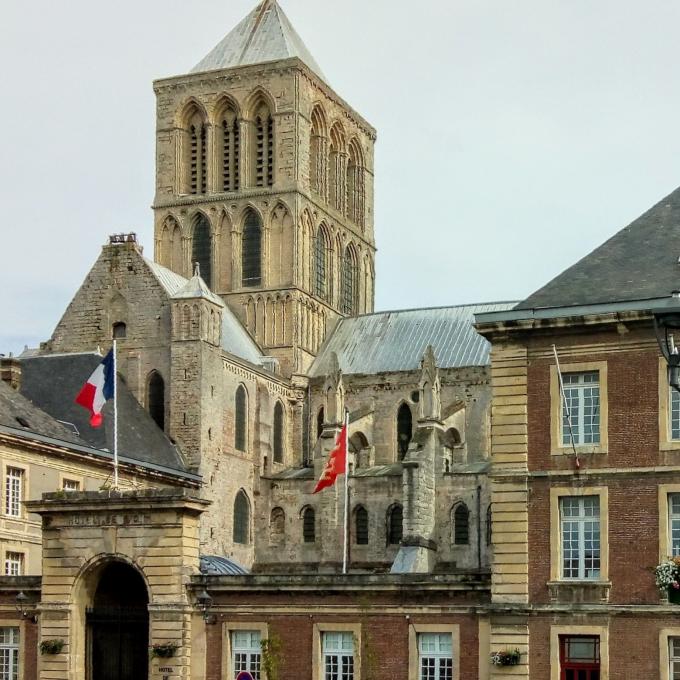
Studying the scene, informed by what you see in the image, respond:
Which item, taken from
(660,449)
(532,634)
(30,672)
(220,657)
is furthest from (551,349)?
(30,672)

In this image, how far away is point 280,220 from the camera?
80375mm

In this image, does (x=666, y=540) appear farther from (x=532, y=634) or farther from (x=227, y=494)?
(x=227, y=494)

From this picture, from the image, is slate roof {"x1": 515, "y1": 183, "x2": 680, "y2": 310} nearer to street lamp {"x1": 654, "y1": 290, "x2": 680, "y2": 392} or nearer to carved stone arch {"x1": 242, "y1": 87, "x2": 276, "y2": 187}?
street lamp {"x1": 654, "y1": 290, "x2": 680, "y2": 392}

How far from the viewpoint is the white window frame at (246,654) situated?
38938 mm

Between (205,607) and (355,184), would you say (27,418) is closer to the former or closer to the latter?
(205,607)

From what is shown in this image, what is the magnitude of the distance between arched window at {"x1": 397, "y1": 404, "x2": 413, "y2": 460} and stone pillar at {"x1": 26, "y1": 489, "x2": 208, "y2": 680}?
36085mm

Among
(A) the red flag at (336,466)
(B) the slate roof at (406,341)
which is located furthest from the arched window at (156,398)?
(A) the red flag at (336,466)

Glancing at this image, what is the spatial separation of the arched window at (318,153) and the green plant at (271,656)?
47040mm

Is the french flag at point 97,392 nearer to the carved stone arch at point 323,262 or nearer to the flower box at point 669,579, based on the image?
the flower box at point 669,579

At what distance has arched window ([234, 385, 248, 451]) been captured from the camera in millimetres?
72562

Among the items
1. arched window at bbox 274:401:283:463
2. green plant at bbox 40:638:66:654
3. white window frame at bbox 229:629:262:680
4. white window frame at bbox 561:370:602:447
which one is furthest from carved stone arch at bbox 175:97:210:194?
white window frame at bbox 561:370:602:447

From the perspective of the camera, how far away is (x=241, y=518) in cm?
7262

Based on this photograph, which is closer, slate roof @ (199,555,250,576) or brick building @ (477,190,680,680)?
brick building @ (477,190,680,680)

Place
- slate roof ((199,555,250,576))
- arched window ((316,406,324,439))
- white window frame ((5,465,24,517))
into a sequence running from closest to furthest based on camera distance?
slate roof ((199,555,250,576))
white window frame ((5,465,24,517))
arched window ((316,406,324,439))
